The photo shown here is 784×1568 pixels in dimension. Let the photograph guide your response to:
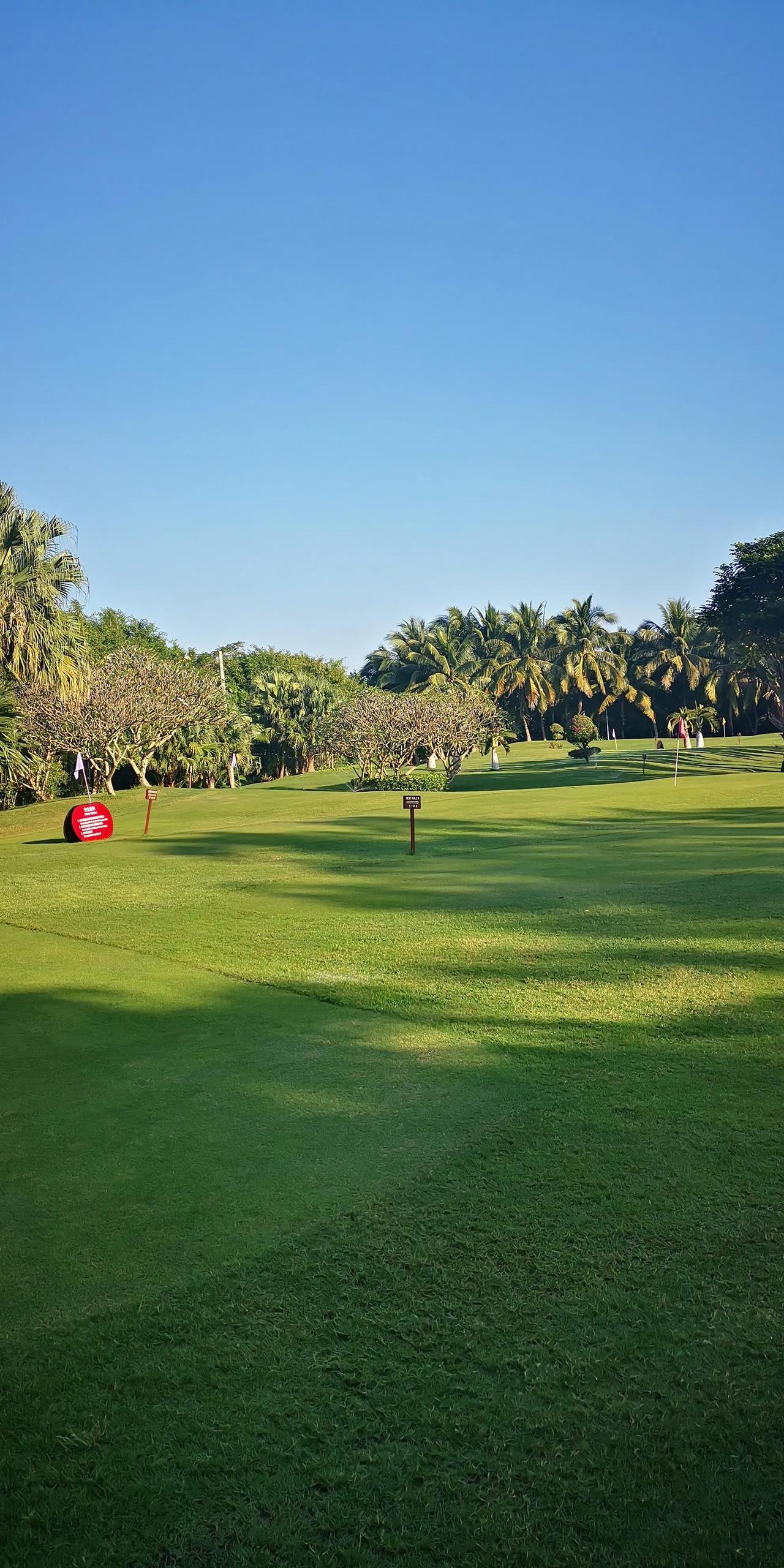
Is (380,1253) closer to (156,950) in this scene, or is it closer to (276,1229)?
(276,1229)

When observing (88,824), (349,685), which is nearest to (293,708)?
(349,685)

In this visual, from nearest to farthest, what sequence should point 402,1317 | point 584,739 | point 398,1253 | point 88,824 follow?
point 402,1317, point 398,1253, point 88,824, point 584,739

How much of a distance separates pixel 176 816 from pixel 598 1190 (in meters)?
26.9

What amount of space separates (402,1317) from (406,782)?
131 ft

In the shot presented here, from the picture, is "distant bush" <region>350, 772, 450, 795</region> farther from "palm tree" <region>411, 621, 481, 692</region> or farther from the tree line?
"palm tree" <region>411, 621, 481, 692</region>

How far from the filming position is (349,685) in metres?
74.8

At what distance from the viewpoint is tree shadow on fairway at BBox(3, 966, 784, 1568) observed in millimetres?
3084

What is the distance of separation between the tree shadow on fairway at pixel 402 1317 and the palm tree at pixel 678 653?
73.8m

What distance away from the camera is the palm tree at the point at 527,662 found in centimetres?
7575

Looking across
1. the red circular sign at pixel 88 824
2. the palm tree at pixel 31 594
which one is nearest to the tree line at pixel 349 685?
the palm tree at pixel 31 594

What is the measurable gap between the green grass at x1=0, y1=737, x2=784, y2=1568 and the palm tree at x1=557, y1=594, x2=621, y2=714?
67542mm

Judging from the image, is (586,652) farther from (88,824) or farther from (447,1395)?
(447,1395)

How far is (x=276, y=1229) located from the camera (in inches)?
185

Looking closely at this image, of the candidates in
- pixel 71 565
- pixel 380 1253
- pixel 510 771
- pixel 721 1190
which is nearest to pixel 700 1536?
pixel 380 1253
